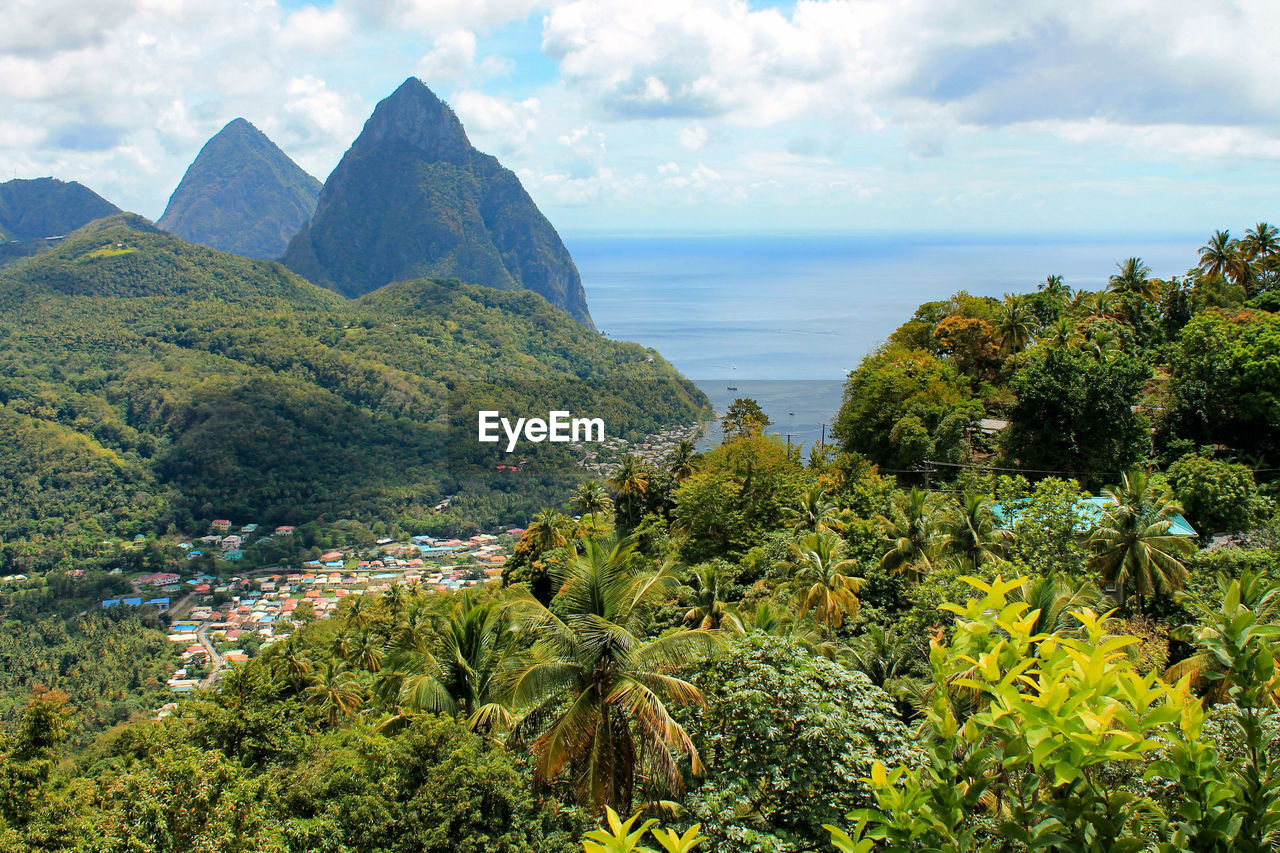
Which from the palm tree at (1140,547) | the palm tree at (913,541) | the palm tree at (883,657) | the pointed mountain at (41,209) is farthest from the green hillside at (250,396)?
the pointed mountain at (41,209)

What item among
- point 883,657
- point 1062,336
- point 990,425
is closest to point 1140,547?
point 883,657

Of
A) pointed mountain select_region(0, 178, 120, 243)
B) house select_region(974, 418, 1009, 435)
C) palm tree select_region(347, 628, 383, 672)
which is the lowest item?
palm tree select_region(347, 628, 383, 672)

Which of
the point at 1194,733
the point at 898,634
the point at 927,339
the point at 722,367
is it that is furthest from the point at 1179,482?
the point at 722,367

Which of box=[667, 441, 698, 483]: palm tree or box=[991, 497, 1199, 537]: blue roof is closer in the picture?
box=[991, 497, 1199, 537]: blue roof

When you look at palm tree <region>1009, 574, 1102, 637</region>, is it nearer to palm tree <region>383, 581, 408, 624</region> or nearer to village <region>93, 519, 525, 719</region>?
palm tree <region>383, 581, 408, 624</region>

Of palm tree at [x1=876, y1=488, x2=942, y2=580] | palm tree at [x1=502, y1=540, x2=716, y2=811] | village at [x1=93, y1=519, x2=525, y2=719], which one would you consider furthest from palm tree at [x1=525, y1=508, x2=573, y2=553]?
palm tree at [x1=502, y1=540, x2=716, y2=811]

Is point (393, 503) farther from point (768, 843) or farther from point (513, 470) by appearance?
point (768, 843)

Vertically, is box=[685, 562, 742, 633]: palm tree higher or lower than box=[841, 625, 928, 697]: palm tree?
higher
